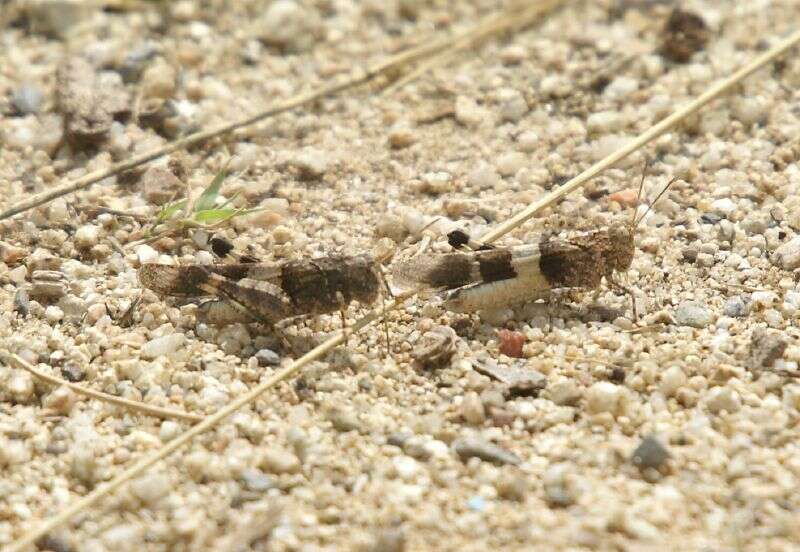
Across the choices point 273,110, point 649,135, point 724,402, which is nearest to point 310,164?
point 273,110

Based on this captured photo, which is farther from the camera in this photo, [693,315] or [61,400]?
[693,315]

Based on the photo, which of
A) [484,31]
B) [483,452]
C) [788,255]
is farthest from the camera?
[484,31]

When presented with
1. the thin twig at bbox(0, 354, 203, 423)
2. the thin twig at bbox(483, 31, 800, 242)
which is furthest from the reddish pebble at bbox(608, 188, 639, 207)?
the thin twig at bbox(0, 354, 203, 423)

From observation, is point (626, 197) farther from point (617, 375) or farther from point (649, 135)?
point (617, 375)

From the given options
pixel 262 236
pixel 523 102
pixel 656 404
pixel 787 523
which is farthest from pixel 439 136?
pixel 787 523

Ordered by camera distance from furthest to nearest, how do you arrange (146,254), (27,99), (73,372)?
(27,99), (146,254), (73,372)

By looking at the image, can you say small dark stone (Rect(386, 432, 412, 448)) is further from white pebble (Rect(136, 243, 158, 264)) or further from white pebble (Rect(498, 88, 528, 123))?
white pebble (Rect(498, 88, 528, 123))

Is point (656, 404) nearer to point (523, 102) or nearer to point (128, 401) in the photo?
point (128, 401)
